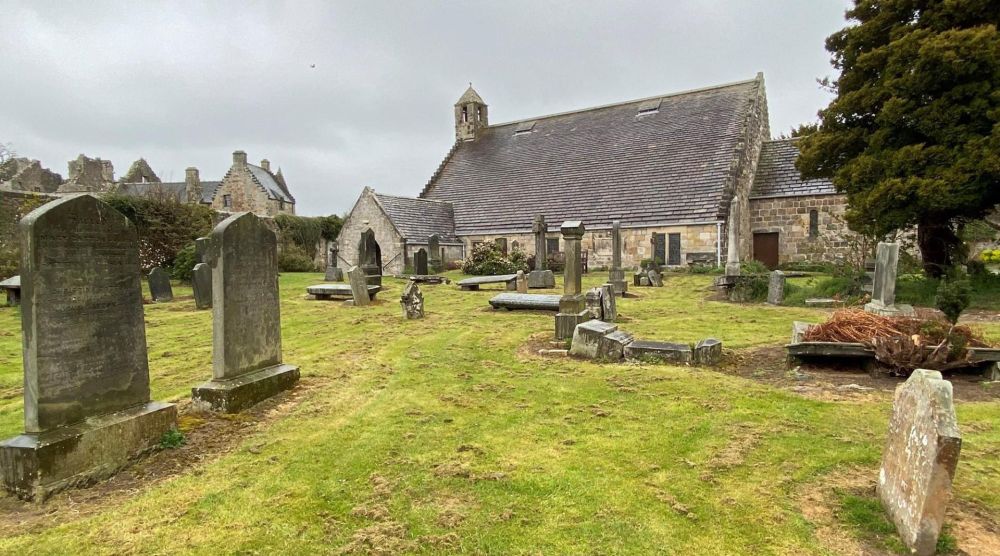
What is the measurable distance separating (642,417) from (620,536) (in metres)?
2.22

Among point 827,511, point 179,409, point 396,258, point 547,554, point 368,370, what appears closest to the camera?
point 547,554

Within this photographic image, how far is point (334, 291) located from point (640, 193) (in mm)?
15953

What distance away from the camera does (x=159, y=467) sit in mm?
4414

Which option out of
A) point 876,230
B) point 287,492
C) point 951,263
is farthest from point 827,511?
point 951,263

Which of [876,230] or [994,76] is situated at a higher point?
[994,76]

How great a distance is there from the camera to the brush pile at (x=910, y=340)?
6355mm

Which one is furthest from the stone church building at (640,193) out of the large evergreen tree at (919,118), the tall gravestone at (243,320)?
the tall gravestone at (243,320)

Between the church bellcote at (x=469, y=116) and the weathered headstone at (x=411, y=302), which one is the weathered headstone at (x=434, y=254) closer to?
the church bellcote at (x=469, y=116)

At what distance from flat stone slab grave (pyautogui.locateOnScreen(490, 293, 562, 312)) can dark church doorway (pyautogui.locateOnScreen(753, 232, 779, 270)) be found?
15.9 metres

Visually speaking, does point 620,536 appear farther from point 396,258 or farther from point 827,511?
point 396,258

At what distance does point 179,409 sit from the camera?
5.77 m

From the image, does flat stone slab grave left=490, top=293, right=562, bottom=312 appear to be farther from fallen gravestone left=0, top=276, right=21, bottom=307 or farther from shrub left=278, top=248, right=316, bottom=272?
shrub left=278, top=248, right=316, bottom=272

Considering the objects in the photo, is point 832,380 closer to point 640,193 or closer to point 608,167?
point 640,193

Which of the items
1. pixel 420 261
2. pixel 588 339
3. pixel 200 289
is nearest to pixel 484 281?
pixel 420 261
